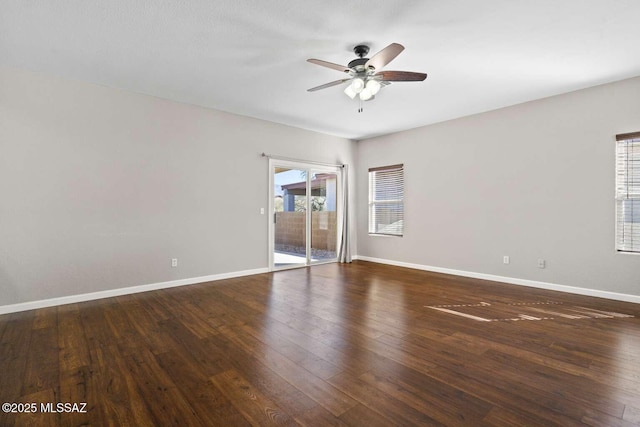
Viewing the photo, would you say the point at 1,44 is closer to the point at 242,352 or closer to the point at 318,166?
the point at 242,352

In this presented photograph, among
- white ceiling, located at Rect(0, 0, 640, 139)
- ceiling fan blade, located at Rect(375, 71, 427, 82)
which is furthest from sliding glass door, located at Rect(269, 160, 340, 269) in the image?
ceiling fan blade, located at Rect(375, 71, 427, 82)

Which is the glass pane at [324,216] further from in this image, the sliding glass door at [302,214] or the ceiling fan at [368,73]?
the ceiling fan at [368,73]

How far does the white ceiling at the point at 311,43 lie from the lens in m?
2.45

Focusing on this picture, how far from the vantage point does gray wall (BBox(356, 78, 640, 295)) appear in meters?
3.93

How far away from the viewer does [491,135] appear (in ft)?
16.3

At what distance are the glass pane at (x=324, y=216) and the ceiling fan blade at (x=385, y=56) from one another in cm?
353

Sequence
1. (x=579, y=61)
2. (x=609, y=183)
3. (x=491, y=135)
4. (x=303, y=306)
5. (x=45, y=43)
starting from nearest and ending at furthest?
1. (x=45, y=43)
2. (x=579, y=61)
3. (x=303, y=306)
4. (x=609, y=183)
5. (x=491, y=135)

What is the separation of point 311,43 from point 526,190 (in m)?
3.91

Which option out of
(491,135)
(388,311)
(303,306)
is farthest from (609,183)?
(303,306)

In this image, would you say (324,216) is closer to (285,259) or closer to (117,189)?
(285,259)

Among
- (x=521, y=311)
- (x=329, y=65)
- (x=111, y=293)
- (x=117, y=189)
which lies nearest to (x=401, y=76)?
(x=329, y=65)

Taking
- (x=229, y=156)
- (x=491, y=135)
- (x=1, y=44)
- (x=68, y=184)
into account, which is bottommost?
(x=68, y=184)

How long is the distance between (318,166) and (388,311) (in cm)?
377

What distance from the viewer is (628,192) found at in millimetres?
3836
